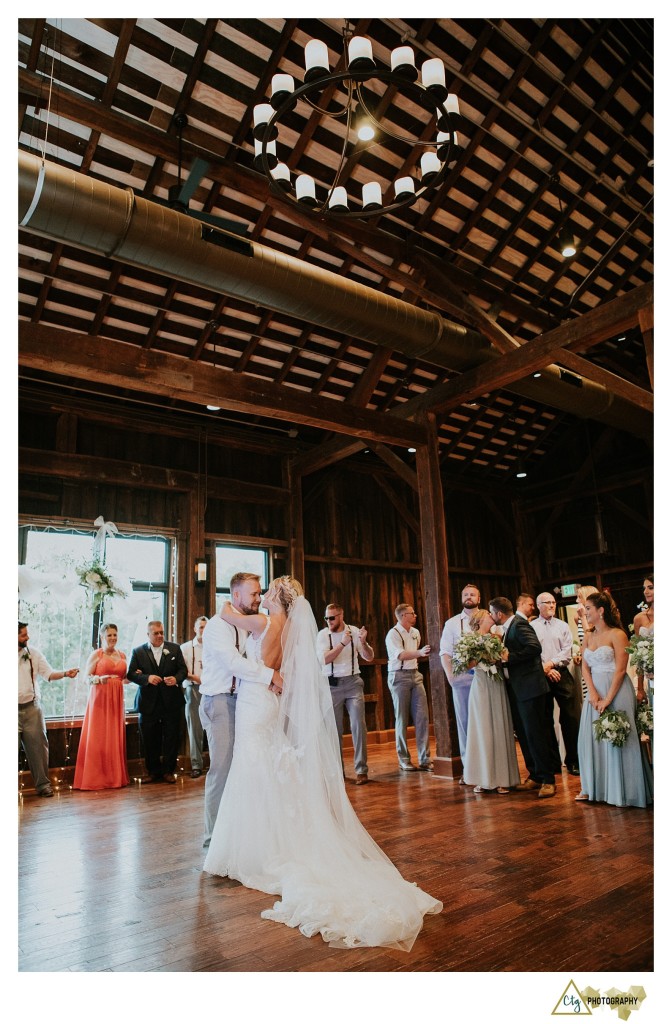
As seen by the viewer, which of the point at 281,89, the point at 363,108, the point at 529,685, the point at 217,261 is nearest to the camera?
the point at 281,89

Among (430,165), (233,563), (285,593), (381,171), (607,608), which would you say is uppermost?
(381,171)

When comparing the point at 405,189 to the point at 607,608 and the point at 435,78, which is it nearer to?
the point at 435,78

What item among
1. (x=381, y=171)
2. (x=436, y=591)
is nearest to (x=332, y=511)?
(x=436, y=591)

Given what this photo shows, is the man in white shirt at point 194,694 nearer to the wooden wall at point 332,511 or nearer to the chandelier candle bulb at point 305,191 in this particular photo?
the wooden wall at point 332,511

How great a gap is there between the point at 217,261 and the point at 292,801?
3896mm

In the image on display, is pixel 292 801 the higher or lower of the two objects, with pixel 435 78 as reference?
lower

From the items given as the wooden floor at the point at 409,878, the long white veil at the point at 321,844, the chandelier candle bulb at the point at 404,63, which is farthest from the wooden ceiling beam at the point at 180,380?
the wooden floor at the point at 409,878

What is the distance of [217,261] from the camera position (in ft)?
16.4

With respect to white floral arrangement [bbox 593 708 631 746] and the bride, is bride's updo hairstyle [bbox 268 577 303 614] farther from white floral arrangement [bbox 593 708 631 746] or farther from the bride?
white floral arrangement [bbox 593 708 631 746]

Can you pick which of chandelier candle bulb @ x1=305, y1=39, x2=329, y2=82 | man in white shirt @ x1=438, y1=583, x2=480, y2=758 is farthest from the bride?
chandelier candle bulb @ x1=305, y1=39, x2=329, y2=82

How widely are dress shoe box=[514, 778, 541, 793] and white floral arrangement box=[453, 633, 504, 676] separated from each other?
0.95 meters

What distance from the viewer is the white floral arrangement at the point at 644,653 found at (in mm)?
3877
